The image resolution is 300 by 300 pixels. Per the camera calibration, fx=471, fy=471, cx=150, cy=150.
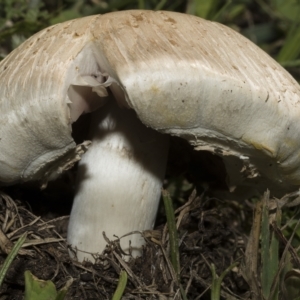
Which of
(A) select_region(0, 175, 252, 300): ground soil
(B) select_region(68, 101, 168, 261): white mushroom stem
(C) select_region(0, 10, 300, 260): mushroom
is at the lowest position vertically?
(A) select_region(0, 175, 252, 300): ground soil

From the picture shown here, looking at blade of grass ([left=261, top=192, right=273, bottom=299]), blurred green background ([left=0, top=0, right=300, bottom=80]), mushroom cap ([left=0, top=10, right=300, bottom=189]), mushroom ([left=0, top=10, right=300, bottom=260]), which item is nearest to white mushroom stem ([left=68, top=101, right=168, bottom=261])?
mushroom ([left=0, top=10, right=300, bottom=260])

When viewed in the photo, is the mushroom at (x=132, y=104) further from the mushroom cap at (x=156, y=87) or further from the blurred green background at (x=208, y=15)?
the blurred green background at (x=208, y=15)

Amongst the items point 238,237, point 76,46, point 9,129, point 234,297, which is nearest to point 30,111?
point 9,129

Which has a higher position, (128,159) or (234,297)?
(128,159)

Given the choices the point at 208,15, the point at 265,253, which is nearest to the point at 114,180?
the point at 265,253

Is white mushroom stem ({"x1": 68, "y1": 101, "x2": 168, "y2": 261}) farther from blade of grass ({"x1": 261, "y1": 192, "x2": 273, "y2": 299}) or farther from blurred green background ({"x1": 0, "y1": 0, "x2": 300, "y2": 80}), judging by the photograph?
blurred green background ({"x1": 0, "y1": 0, "x2": 300, "y2": 80})

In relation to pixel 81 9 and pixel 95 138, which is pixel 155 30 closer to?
pixel 95 138

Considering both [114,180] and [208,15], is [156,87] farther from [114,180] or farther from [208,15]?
[208,15]
